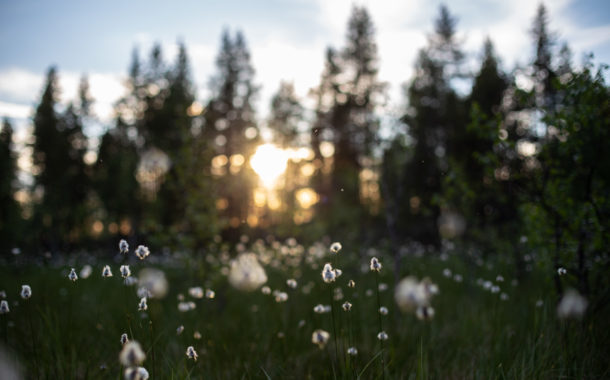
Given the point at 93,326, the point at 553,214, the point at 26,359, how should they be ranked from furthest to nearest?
the point at 93,326 < the point at 553,214 < the point at 26,359

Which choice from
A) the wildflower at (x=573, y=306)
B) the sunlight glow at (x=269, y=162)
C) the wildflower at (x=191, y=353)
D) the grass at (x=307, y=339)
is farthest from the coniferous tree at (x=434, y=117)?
the wildflower at (x=191, y=353)

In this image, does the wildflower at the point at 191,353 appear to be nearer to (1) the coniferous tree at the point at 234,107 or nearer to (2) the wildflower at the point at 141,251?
(2) the wildflower at the point at 141,251

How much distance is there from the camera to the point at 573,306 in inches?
126

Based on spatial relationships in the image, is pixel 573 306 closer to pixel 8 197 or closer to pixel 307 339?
pixel 307 339

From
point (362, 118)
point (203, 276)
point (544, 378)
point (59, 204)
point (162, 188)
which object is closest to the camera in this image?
point (544, 378)

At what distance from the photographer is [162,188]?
22.2 metres

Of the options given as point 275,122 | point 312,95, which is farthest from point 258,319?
point 275,122

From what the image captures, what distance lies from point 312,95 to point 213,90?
23.0 feet

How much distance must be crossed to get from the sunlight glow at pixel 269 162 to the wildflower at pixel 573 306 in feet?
53.8

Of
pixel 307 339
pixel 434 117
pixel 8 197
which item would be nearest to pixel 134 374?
pixel 307 339

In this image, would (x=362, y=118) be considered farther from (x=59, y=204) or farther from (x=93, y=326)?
(x=59, y=204)

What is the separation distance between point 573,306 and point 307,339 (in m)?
2.87

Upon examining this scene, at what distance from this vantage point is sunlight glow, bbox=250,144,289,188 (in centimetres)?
1992

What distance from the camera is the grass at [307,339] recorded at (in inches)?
115
